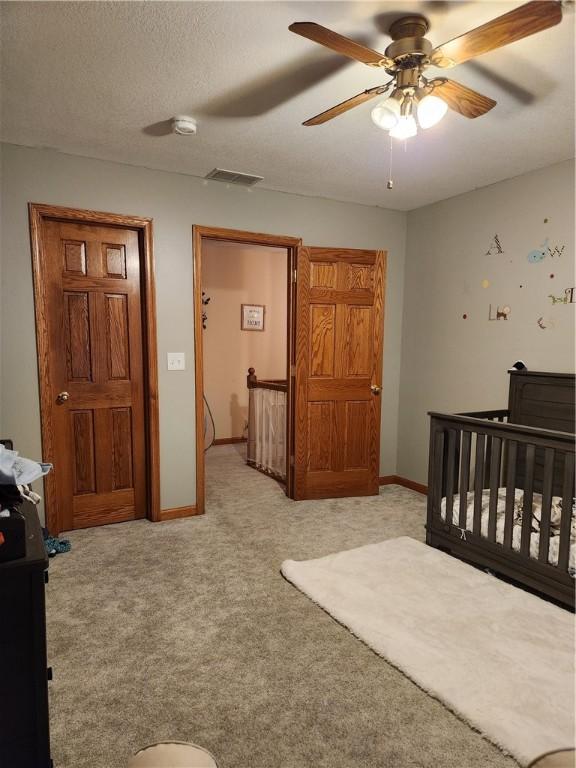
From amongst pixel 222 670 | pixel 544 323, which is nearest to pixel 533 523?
pixel 544 323

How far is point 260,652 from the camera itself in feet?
6.37

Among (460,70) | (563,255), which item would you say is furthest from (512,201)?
(460,70)

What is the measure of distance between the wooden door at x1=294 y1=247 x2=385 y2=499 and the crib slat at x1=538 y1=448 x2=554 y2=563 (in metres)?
1.84

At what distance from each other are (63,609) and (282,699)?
1.19m

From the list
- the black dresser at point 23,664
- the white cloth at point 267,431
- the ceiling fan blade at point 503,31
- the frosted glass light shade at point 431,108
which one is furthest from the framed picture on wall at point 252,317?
the black dresser at point 23,664

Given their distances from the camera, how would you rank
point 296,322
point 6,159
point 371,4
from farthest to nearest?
point 296,322 < point 6,159 < point 371,4

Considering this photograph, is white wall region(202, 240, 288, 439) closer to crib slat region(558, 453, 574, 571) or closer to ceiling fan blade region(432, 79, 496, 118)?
ceiling fan blade region(432, 79, 496, 118)

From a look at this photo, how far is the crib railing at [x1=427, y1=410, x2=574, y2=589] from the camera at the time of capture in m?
2.22

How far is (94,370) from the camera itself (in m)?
3.20

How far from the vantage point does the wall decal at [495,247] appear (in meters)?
3.42

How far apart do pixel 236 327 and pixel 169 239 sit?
288 centimetres

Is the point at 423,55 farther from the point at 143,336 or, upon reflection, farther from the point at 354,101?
the point at 143,336

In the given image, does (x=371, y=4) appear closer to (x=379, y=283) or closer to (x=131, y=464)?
(x=379, y=283)

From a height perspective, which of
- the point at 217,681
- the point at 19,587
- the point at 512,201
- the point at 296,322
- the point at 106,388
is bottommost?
the point at 217,681
